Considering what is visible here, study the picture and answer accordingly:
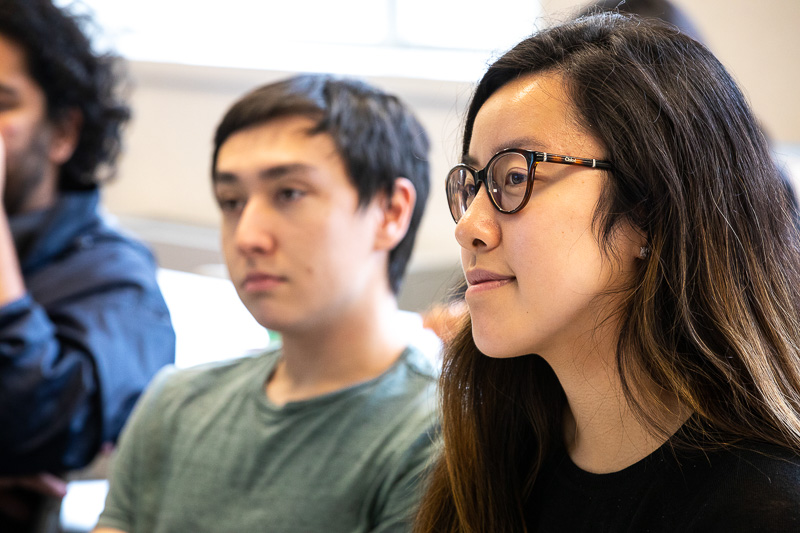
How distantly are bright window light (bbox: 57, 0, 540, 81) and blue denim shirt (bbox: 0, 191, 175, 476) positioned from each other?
1.26m

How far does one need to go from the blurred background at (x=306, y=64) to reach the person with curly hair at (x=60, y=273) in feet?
0.91

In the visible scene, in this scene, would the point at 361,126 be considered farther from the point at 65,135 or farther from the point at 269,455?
the point at 65,135

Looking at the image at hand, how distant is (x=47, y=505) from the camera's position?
5.48 ft

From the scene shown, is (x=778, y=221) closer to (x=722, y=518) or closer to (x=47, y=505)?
(x=722, y=518)

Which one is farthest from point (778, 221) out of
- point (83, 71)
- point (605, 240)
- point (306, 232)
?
point (83, 71)

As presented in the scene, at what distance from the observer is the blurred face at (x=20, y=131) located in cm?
213

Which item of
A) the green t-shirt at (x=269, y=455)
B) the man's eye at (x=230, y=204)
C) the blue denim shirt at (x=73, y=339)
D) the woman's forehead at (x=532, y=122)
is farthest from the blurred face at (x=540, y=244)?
the blue denim shirt at (x=73, y=339)

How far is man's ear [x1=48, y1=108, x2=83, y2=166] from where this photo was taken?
2.24 metres

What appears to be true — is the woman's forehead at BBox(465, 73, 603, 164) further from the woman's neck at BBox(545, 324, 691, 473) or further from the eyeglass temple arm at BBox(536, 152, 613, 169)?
the woman's neck at BBox(545, 324, 691, 473)

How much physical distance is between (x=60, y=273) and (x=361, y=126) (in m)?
0.86

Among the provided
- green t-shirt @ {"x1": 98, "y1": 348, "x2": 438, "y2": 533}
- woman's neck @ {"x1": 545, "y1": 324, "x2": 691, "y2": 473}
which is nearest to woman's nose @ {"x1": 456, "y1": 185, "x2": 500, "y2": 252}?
woman's neck @ {"x1": 545, "y1": 324, "x2": 691, "y2": 473}

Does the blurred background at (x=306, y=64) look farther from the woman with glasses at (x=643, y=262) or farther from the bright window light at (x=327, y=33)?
the woman with glasses at (x=643, y=262)

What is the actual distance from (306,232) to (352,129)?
217 mm

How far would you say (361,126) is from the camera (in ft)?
5.00
